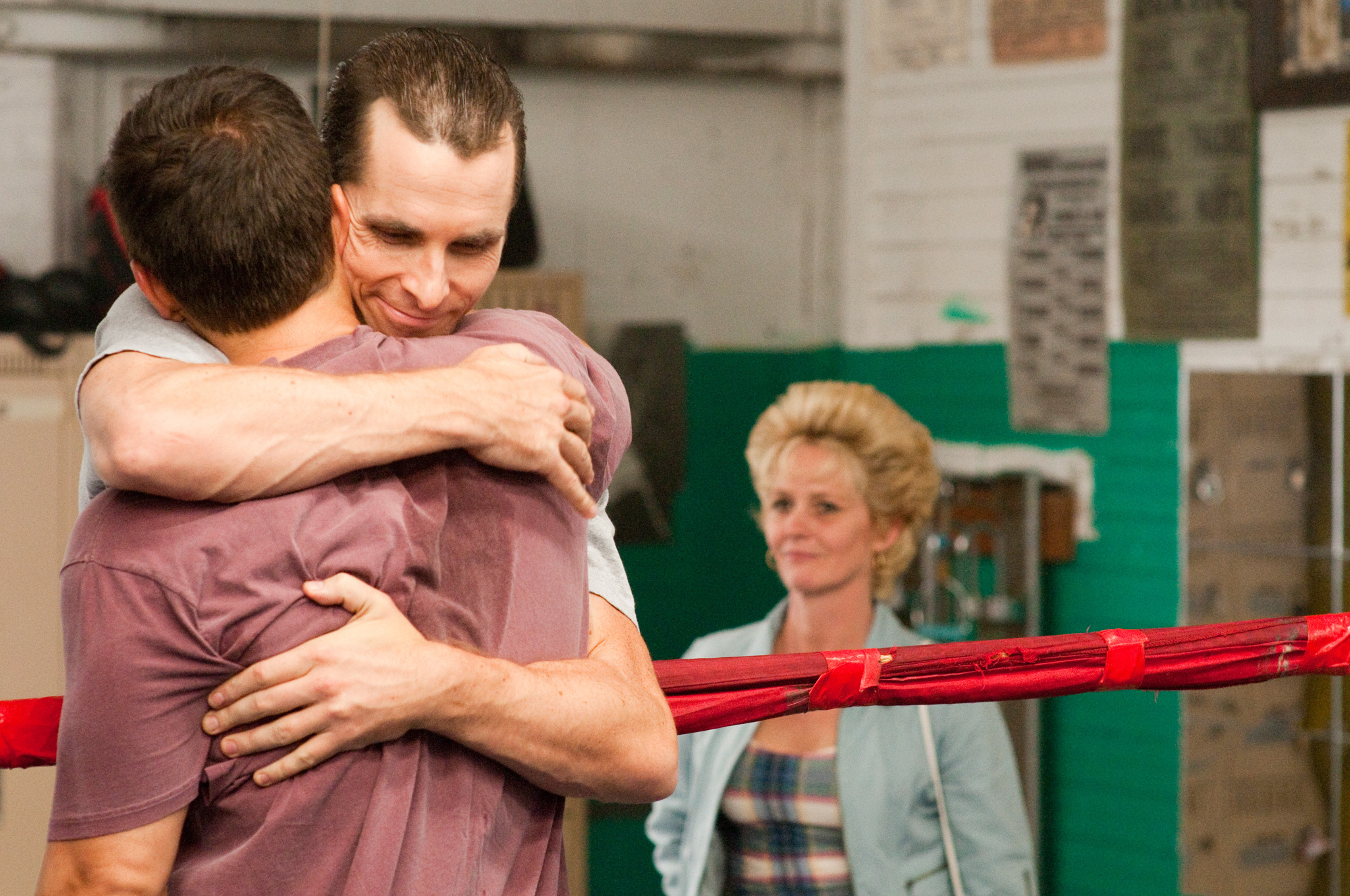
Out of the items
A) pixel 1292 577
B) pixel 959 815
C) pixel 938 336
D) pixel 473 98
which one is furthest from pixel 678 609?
pixel 473 98

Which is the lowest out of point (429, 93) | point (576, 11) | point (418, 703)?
point (418, 703)

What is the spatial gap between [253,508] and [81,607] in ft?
0.43

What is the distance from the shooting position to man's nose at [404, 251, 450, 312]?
4.05ft

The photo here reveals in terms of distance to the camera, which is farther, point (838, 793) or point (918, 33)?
point (918, 33)

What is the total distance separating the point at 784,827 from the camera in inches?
97.7

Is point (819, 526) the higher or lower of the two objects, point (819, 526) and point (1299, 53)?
the lower

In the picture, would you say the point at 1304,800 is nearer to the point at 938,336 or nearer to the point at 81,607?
the point at 938,336

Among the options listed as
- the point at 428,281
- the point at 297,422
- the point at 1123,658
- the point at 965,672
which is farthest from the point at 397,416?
the point at 1123,658

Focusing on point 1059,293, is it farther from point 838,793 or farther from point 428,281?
point 428,281

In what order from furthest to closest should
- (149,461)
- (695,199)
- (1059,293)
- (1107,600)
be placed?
(695,199), (1059,293), (1107,600), (149,461)

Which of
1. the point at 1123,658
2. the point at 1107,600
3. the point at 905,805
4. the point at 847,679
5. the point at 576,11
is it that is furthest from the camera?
the point at 576,11

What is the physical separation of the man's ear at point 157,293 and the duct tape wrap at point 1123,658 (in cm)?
119

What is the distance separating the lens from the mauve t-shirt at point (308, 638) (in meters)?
0.92

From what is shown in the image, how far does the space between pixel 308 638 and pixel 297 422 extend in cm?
16
